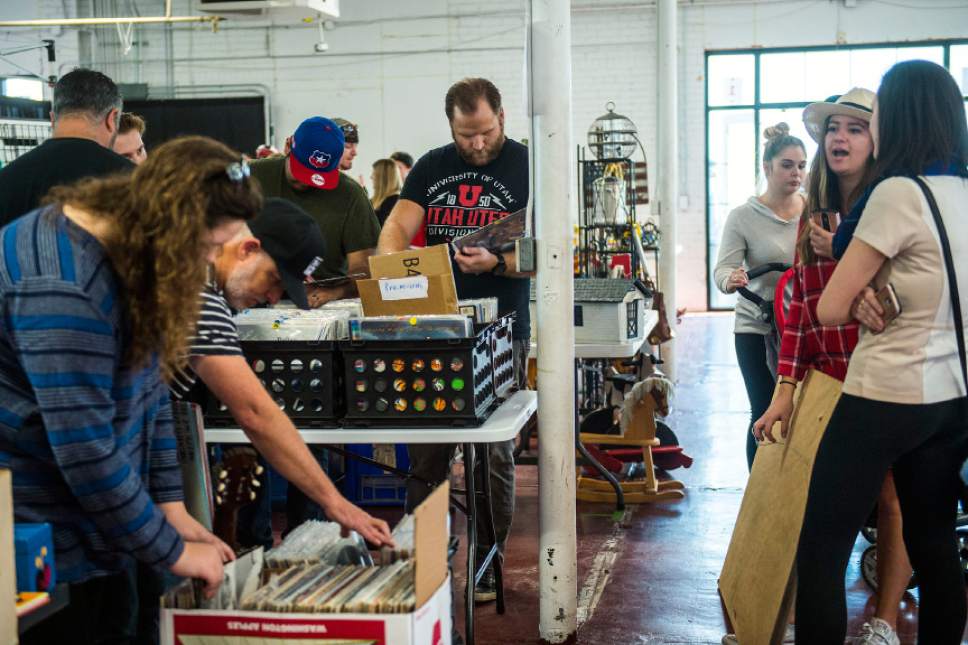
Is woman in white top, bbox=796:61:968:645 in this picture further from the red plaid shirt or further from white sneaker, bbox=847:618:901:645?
white sneaker, bbox=847:618:901:645

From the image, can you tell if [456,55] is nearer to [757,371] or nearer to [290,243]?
[757,371]

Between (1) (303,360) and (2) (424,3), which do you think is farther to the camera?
(2) (424,3)

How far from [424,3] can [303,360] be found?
431 inches

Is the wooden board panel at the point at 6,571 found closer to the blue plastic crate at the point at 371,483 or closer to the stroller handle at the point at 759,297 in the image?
the stroller handle at the point at 759,297

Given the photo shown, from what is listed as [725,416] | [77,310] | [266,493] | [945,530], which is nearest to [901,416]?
[945,530]

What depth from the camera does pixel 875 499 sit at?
2154 millimetres

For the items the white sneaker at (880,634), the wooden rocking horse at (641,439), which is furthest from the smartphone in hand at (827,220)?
the wooden rocking horse at (641,439)

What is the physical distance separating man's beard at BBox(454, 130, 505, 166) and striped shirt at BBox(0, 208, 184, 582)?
1.83 meters

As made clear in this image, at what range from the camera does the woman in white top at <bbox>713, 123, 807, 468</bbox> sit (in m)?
3.81

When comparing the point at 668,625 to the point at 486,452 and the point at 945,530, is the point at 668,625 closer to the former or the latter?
the point at 486,452

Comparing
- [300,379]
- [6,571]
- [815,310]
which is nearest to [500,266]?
[300,379]

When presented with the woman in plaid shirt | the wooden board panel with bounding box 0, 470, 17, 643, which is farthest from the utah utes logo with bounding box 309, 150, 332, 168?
the wooden board panel with bounding box 0, 470, 17, 643

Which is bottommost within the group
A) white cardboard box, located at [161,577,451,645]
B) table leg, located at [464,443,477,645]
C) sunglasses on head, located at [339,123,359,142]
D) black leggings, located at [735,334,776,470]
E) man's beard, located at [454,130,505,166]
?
table leg, located at [464,443,477,645]

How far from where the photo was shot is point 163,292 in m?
1.44
